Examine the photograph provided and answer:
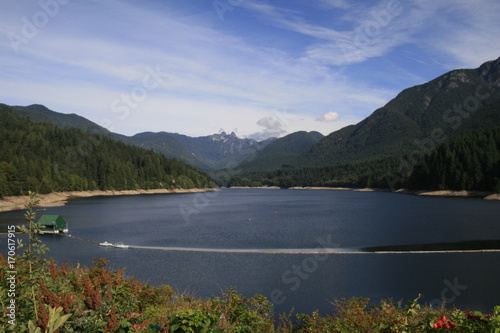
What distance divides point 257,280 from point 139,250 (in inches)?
642

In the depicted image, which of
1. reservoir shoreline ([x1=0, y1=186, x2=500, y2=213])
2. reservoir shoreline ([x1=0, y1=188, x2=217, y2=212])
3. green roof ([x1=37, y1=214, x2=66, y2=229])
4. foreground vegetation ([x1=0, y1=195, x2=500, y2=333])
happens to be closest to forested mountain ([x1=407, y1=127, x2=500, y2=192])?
reservoir shoreline ([x1=0, y1=186, x2=500, y2=213])

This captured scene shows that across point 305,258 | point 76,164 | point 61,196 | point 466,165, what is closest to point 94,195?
point 76,164

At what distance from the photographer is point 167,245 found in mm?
38469

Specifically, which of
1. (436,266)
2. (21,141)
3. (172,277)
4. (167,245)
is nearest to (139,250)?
(167,245)

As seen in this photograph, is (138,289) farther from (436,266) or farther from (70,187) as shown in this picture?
(70,187)

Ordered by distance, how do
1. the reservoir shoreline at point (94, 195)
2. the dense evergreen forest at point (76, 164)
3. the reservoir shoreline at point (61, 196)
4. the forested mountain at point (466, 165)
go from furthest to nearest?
the forested mountain at point (466, 165), the dense evergreen forest at point (76, 164), the reservoir shoreline at point (94, 195), the reservoir shoreline at point (61, 196)

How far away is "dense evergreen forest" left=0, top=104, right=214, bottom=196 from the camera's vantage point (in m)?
91.3

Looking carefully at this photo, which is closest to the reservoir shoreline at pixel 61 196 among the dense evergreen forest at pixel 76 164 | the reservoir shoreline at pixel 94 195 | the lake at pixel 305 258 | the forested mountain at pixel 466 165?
the reservoir shoreline at pixel 94 195

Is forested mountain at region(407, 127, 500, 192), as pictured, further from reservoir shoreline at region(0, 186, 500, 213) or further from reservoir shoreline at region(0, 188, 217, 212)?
reservoir shoreline at region(0, 188, 217, 212)

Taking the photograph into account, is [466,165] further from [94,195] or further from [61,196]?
[94,195]

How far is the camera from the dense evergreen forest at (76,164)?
299 ft

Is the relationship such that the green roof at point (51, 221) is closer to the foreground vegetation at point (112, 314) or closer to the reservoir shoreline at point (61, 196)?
the reservoir shoreline at point (61, 196)

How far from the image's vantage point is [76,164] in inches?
5231

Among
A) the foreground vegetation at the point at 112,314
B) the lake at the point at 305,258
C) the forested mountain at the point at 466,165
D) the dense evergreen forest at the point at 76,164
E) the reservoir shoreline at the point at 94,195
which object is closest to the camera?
the foreground vegetation at the point at 112,314
